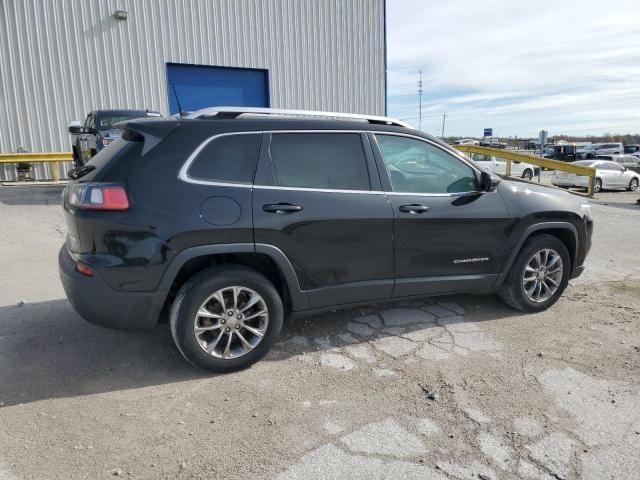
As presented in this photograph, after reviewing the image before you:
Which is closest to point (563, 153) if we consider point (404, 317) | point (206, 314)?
point (404, 317)

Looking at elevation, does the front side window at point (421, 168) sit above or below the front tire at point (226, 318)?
above

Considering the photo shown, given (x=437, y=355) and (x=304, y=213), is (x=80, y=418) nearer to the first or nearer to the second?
(x=304, y=213)

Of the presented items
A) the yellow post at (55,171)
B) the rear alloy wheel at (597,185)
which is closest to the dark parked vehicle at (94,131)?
the yellow post at (55,171)

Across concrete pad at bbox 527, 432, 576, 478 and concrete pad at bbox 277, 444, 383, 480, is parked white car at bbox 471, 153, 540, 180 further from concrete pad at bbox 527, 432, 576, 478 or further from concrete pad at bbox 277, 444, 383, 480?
concrete pad at bbox 277, 444, 383, 480

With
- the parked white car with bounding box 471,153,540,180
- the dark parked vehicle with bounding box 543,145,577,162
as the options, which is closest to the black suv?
the parked white car with bounding box 471,153,540,180

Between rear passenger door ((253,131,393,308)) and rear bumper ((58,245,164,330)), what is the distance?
83 cm

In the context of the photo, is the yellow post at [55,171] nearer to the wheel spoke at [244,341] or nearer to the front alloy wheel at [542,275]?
the wheel spoke at [244,341]

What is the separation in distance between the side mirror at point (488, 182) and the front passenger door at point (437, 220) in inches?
2.0

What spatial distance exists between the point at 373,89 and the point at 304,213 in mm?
15954

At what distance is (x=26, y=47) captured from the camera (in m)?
13.4

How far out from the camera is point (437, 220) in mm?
Result: 4004

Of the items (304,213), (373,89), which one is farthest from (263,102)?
(304,213)

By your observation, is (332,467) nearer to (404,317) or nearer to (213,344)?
Answer: (213,344)

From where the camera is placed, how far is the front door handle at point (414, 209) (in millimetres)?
3869
